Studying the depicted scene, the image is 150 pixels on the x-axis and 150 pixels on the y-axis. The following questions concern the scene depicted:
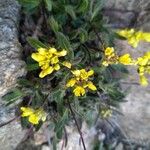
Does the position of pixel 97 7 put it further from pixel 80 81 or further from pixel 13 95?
pixel 13 95

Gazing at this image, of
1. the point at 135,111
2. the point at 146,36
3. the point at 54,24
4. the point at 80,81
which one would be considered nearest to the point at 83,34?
the point at 54,24

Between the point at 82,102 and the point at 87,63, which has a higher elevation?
the point at 87,63

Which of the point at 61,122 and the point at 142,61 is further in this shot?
the point at 61,122

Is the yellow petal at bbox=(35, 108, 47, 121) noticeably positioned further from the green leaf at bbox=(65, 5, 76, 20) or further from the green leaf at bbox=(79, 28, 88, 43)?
the green leaf at bbox=(65, 5, 76, 20)

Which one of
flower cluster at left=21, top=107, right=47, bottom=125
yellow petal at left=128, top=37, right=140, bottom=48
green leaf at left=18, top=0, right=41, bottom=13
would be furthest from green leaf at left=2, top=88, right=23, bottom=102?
yellow petal at left=128, top=37, right=140, bottom=48

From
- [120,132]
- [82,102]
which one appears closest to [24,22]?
[82,102]

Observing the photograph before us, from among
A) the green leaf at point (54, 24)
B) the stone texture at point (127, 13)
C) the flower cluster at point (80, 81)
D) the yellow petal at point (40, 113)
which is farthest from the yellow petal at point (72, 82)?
the stone texture at point (127, 13)

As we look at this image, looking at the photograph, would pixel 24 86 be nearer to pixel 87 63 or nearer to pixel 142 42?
pixel 87 63
